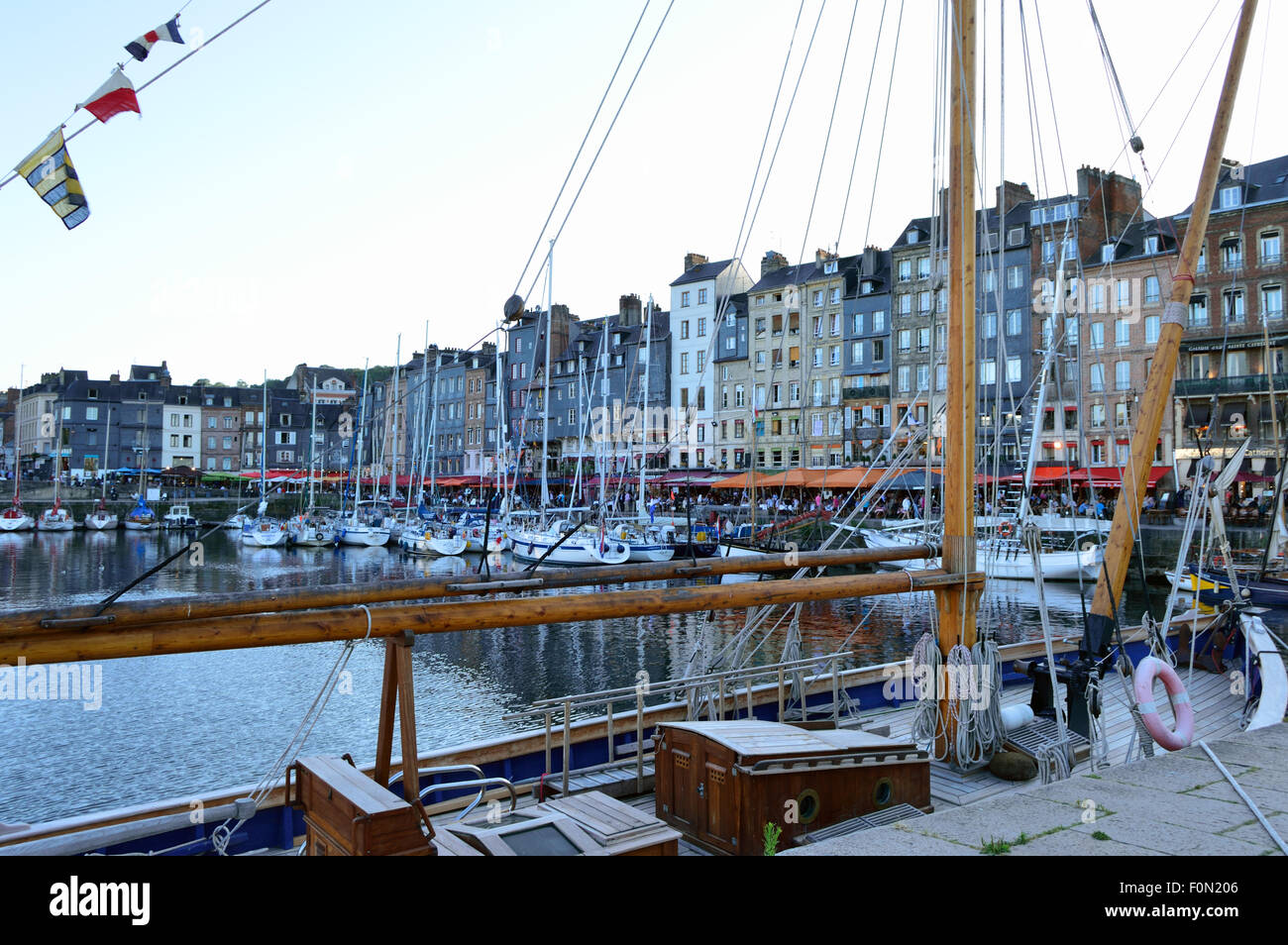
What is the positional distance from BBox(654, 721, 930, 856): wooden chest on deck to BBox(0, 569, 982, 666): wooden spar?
1.01 metres

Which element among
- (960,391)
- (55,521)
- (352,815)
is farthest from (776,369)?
(352,815)

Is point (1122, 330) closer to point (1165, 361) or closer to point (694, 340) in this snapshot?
point (694, 340)

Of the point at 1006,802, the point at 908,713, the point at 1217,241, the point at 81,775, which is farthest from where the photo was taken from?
A: the point at 1217,241

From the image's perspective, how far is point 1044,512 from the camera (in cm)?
5000

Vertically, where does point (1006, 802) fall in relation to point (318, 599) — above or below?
below

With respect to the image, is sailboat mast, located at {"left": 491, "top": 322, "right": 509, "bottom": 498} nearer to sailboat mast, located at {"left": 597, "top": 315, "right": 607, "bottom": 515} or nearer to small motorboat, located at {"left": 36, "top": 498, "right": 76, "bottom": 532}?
sailboat mast, located at {"left": 597, "top": 315, "right": 607, "bottom": 515}

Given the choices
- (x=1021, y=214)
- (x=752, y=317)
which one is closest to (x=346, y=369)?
(x=752, y=317)

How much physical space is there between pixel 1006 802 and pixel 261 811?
20.1 ft

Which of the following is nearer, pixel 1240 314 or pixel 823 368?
pixel 1240 314

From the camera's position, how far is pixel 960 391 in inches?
332

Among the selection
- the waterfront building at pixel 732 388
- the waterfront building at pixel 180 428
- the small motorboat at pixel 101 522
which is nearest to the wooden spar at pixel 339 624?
the waterfront building at pixel 732 388

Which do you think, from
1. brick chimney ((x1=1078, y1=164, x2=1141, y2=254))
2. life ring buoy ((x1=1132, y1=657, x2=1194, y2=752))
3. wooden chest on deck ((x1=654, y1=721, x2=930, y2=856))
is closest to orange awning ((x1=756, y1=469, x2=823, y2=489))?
brick chimney ((x1=1078, y1=164, x2=1141, y2=254))

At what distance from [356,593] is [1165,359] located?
8774 millimetres
